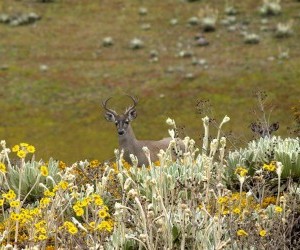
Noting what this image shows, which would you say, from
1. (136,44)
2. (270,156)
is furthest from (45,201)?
(136,44)

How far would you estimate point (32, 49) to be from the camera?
40781 millimetres

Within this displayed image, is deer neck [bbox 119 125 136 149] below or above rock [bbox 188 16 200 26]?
above

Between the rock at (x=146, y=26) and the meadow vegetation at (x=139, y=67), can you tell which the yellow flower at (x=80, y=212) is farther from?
the rock at (x=146, y=26)

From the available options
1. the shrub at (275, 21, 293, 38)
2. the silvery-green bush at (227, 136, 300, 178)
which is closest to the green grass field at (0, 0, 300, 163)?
the shrub at (275, 21, 293, 38)

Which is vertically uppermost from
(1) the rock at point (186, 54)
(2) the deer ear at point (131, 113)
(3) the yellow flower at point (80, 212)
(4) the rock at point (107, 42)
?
(3) the yellow flower at point (80, 212)

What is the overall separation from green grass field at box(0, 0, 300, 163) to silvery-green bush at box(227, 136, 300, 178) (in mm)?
17295

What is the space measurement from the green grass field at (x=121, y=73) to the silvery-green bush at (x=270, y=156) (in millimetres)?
17295

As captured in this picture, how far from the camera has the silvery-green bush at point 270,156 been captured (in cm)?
912

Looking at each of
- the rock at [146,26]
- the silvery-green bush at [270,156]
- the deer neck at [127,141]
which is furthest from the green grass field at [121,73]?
the silvery-green bush at [270,156]

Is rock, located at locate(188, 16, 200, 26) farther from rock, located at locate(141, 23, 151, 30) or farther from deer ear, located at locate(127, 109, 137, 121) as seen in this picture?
Result: deer ear, located at locate(127, 109, 137, 121)

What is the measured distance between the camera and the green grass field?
102ft

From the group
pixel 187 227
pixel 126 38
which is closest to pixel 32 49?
pixel 126 38

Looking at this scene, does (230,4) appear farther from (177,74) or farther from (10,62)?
(10,62)

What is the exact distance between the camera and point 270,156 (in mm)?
9516
